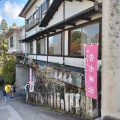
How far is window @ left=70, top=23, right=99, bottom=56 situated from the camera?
782 cm

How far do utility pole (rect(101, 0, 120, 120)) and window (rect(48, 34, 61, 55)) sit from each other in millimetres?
8490

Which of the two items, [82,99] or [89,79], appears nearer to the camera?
[89,79]

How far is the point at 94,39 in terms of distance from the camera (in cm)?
786

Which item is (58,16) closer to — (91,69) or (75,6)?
(75,6)

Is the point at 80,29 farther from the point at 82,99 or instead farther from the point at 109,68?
the point at 109,68

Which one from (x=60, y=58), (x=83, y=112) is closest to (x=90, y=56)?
(x=83, y=112)

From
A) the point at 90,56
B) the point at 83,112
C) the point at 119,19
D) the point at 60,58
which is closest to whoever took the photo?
the point at 119,19

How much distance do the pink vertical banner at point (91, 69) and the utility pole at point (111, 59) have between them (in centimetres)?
241

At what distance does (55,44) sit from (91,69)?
275 inches

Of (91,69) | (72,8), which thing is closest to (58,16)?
(72,8)

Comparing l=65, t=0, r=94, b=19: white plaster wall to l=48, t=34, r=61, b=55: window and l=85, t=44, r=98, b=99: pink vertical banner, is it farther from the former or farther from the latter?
l=85, t=44, r=98, b=99: pink vertical banner

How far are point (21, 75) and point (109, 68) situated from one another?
68.5 ft

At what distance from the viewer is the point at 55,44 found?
12578mm

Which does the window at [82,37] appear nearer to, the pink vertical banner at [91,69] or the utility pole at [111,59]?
the pink vertical banner at [91,69]
